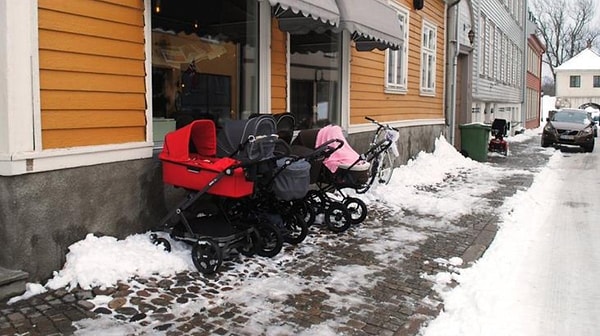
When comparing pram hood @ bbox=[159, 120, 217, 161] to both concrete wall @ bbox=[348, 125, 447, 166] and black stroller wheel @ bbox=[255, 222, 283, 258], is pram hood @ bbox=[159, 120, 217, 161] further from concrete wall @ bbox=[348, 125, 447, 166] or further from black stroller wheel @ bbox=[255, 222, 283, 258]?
concrete wall @ bbox=[348, 125, 447, 166]

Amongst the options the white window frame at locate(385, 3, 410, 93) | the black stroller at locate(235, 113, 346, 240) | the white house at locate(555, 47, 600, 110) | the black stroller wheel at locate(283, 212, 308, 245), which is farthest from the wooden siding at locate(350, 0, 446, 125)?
the white house at locate(555, 47, 600, 110)

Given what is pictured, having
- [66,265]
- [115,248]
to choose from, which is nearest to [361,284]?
[115,248]

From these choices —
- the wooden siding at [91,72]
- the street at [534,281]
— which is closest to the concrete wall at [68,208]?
the wooden siding at [91,72]

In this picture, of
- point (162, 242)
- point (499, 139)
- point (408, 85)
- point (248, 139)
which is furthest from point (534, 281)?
point (499, 139)

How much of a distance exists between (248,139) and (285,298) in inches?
58.4

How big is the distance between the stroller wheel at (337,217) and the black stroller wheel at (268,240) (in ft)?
4.50

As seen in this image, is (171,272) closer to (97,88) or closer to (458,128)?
(97,88)

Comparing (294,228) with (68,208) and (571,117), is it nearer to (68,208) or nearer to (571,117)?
(68,208)

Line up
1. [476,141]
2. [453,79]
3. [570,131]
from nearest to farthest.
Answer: [476,141] < [453,79] < [570,131]

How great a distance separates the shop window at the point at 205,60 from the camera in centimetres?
640

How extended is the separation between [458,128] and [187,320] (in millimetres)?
15124

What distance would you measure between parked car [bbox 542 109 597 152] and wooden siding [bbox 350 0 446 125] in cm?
713

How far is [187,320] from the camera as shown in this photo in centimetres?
407

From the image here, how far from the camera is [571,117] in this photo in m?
22.0
